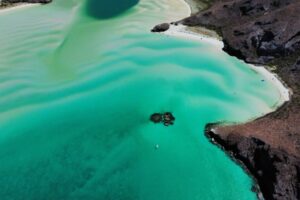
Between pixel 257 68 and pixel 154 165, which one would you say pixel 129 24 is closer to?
pixel 257 68

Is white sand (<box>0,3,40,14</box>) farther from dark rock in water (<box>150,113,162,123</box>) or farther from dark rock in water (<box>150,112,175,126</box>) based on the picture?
dark rock in water (<box>150,112,175,126</box>)

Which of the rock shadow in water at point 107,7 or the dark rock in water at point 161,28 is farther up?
the dark rock in water at point 161,28

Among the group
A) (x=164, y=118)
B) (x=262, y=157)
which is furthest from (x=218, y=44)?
(x=262, y=157)

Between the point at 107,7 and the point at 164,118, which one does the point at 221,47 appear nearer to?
the point at 164,118

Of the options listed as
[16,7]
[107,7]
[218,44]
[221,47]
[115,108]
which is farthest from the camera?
[16,7]

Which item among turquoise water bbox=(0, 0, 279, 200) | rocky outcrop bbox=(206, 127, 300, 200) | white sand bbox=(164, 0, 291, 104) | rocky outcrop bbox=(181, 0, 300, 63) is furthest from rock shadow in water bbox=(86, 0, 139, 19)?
rocky outcrop bbox=(206, 127, 300, 200)

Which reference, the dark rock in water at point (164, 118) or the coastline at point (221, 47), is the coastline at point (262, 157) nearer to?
the coastline at point (221, 47)

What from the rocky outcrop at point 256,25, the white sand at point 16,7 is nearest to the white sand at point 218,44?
the rocky outcrop at point 256,25
